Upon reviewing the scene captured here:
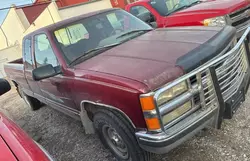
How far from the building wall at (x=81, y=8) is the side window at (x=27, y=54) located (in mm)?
12297

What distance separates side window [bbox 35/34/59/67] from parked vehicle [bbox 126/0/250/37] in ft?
9.06

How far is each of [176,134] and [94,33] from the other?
199 centimetres

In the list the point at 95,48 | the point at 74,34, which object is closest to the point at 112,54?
the point at 95,48

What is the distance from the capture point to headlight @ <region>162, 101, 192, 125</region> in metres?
2.27

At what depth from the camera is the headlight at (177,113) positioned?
2273mm

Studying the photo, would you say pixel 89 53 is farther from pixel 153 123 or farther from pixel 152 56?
pixel 153 123

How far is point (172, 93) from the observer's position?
2293 millimetres

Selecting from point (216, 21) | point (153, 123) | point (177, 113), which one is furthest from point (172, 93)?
point (216, 21)

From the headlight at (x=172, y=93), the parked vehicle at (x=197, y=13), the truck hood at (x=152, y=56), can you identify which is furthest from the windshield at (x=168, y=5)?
the headlight at (x=172, y=93)

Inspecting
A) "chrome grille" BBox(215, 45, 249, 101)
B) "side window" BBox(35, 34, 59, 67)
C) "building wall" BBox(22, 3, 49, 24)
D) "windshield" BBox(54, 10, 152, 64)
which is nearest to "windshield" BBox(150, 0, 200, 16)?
"windshield" BBox(54, 10, 152, 64)

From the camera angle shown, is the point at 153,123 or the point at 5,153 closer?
the point at 5,153

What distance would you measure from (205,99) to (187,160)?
0.88 m

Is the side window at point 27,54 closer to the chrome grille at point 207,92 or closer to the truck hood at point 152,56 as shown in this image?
the truck hood at point 152,56

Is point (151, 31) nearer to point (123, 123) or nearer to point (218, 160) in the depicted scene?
point (123, 123)
